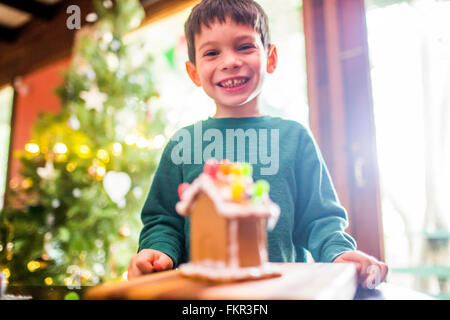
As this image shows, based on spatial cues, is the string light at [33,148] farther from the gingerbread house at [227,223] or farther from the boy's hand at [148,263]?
the gingerbread house at [227,223]

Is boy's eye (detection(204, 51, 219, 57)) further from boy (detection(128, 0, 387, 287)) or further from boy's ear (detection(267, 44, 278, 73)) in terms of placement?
boy's ear (detection(267, 44, 278, 73))

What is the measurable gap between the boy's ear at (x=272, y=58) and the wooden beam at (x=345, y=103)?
Result: 1.86 feet

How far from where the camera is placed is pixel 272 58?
2.35 ft

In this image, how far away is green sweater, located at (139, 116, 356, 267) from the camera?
1.99ft

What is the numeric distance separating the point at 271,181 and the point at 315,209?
85 millimetres

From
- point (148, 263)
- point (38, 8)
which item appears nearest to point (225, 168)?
point (148, 263)

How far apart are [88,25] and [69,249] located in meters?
1.22

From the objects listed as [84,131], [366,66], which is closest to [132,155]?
[84,131]

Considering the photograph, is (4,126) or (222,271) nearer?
(222,271)

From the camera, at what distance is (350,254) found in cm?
51

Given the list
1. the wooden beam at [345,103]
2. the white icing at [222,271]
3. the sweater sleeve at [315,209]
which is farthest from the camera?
the wooden beam at [345,103]

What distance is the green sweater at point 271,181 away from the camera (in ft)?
1.99

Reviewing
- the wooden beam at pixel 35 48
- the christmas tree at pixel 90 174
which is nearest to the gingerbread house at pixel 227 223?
the christmas tree at pixel 90 174

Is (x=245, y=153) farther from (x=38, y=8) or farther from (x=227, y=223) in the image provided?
(x=38, y=8)
